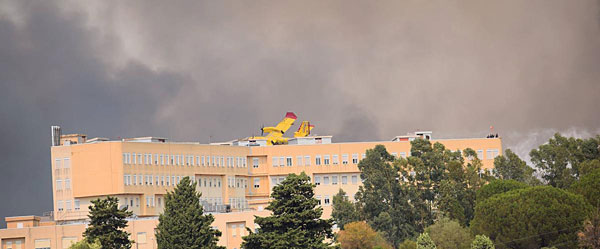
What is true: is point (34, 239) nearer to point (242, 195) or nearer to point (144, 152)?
point (144, 152)

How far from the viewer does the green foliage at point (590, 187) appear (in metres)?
111

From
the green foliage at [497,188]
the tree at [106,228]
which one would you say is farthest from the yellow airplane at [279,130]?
the tree at [106,228]

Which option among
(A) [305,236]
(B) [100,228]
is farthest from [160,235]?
(A) [305,236]

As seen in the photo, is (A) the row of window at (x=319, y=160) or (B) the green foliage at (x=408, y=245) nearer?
(B) the green foliage at (x=408, y=245)

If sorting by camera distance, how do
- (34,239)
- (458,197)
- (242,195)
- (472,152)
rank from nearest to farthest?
(34,239), (458,197), (472,152), (242,195)

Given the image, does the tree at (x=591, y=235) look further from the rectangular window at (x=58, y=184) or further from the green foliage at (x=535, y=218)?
the rectangular window at (x=58, y=184)

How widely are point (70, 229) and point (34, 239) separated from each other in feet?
12.3

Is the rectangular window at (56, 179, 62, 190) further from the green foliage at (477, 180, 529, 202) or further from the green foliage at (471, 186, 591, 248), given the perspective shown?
the green foliage at (471, 186, 591, 248)

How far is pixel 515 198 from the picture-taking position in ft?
360

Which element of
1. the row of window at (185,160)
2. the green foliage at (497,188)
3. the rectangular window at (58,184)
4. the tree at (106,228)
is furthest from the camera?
the rectangular window at (58,184)

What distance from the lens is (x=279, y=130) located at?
16700 cm

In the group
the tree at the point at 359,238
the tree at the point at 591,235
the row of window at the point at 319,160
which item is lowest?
the tree at the point at 591,235

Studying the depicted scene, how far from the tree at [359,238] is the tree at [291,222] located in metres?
27.5

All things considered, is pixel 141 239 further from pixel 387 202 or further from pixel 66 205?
pixel 387 202
